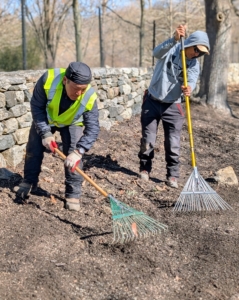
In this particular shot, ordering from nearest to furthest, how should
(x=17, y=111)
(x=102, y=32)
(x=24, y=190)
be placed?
(x=24, y=190) → (x=17, y=111) → (x=102, y=32)

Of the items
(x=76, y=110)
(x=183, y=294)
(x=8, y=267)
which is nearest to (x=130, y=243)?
(x=183, y=294)

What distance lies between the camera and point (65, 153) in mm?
4230

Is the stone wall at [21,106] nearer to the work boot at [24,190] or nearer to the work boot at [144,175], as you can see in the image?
the work boot at [24,190]

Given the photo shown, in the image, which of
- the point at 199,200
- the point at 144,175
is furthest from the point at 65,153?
the point at 199,200

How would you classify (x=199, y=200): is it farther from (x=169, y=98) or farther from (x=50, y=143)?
(x=50, y=143)

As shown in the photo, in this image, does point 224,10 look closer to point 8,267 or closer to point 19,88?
point 19,88

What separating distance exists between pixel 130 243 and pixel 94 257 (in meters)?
0.34

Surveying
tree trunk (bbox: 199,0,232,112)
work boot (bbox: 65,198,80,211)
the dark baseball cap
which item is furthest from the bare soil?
tree trunk (bbox: 199,0,232,112)

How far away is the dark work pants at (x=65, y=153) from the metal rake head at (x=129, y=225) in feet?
1.83

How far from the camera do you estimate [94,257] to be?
3.43 meters

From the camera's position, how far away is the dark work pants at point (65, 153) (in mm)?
4117

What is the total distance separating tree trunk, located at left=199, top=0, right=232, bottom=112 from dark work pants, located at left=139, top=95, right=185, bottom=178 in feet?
15.1

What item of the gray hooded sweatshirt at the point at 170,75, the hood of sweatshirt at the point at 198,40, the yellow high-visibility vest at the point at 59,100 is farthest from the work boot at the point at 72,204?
the hood of sweatshirt at the point at 198,40

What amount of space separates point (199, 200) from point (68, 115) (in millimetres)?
1564
